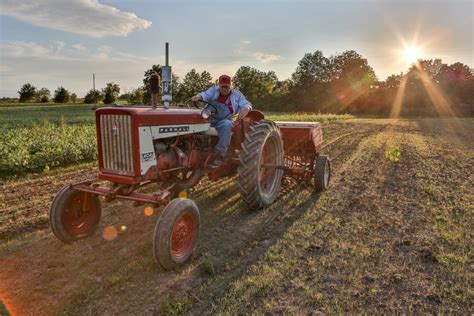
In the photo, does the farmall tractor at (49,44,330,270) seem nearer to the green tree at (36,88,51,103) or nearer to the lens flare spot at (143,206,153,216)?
the lens flare spot at (143,206,153,216)

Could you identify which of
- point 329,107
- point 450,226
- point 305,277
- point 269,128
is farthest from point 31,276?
point 329,107

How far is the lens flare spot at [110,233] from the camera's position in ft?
14.7

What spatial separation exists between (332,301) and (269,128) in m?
3.10

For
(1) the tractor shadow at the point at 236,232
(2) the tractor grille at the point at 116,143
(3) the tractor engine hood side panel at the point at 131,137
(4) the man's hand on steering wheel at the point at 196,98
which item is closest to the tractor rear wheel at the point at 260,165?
(1) the tractor shadow at the point at 236,232

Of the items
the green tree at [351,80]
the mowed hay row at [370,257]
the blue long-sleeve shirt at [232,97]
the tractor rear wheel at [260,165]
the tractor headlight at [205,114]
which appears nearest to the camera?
the mowed hay row at [370,257]

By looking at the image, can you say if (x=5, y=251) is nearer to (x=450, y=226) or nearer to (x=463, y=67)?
(x=450, y=226)

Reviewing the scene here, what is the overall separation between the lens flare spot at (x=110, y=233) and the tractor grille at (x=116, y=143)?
0.99 meters

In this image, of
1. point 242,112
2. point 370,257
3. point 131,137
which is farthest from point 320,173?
point 131,137

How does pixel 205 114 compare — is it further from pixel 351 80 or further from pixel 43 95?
pixel 43 95

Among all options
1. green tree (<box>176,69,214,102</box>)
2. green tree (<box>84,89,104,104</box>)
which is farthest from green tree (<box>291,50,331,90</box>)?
green tree (<box>84,89,104,104</box>)

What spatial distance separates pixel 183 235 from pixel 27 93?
257 ft

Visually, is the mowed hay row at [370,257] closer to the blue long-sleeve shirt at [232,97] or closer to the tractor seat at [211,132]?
the tractor seat at [211,132]

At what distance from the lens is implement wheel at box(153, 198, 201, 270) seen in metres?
3.45

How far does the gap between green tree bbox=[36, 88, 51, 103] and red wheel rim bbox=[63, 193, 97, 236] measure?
74.7m
